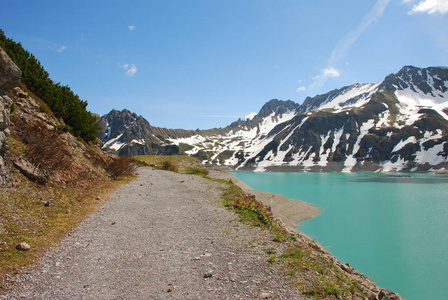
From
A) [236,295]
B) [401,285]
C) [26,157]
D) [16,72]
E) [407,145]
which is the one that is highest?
[407,145]

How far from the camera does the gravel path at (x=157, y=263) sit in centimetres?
584

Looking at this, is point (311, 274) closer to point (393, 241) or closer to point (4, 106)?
point (4, 106)

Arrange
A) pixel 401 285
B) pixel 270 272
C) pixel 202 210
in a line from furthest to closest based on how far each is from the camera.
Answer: pixel 401 285, pixel 202 210, pixel 270 272

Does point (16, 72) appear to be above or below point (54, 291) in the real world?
above

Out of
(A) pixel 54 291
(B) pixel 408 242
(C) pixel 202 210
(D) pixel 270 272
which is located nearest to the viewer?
(A) pixel 54 291

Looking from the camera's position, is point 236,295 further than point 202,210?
No

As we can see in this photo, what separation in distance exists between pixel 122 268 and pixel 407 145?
215 meters

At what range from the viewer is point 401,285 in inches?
680

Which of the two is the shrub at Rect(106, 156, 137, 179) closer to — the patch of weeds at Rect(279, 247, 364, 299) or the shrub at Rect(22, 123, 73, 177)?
the shrub at Rect(22, 123, 73, 177)

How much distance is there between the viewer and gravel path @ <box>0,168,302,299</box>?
5836 millimetres

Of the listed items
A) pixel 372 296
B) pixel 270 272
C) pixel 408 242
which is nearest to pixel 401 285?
pixel 408 242

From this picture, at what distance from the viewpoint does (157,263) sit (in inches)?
295

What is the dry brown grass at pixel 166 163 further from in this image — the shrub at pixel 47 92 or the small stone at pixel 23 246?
the small stone at pixel 23 246

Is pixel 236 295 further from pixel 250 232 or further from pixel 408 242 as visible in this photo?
pixel 408 242
